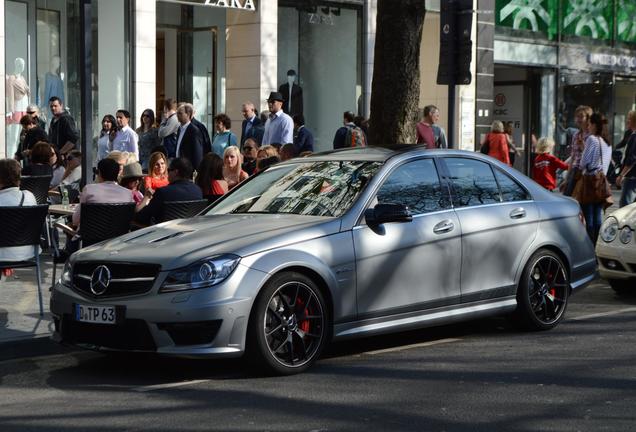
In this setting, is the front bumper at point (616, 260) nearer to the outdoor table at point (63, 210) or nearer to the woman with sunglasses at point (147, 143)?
the outdoor table at point (63, 210)

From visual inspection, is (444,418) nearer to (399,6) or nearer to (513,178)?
(513,178)

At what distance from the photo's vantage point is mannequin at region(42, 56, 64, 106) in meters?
20.6

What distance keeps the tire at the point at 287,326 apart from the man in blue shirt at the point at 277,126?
9987 millimetres

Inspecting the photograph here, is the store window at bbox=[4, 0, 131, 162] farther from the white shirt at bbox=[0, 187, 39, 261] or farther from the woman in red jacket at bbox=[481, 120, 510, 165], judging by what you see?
the white shirt at bbox=[0, 187, 39, 261]

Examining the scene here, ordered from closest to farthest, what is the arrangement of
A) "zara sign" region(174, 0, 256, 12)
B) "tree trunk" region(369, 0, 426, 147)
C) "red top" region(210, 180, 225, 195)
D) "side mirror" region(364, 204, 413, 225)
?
"side mirror" region(364, 204, 413, 225) < "red top" region(210, 180, 225, 195) < "tree trunk" region(369, 0, 426, 147) < "zara sign" region(174, 0, 256, 12)

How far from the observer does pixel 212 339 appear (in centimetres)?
775

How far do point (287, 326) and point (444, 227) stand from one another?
166 centimetres

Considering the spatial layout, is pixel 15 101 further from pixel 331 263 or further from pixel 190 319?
pixel 190 319

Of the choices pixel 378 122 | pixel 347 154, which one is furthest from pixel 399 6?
pixel 347 154

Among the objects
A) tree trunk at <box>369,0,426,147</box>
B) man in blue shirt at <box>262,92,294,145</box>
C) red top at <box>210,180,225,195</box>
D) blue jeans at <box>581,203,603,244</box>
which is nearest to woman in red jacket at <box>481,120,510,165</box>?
man in blue shirt at <box>262,92,294,145</box>

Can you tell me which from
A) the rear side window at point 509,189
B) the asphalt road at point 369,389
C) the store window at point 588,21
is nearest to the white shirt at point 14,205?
the asphalt road at point 369,389

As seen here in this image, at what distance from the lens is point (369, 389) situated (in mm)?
7527

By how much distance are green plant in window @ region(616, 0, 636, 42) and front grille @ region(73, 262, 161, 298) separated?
26935 mm

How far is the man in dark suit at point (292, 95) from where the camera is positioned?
24.4m
